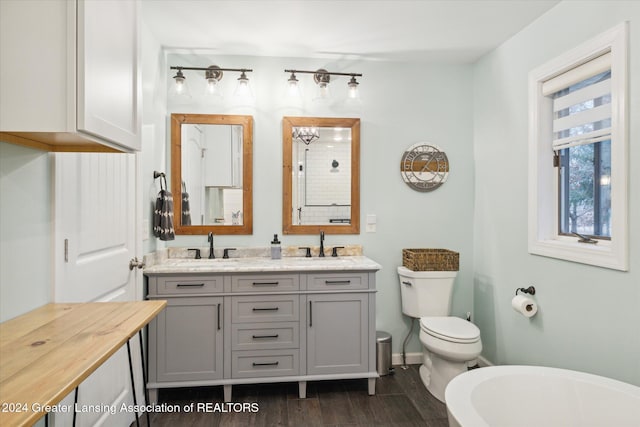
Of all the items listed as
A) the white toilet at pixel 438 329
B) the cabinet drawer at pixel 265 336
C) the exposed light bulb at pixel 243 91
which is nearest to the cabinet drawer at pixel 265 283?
the cabinet drawer at pixel 265 336

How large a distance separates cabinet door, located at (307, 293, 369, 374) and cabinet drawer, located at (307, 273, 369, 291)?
0.18 feet

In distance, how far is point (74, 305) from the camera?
4.55 ft

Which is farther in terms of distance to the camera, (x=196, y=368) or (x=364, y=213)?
(x=364, y=213)

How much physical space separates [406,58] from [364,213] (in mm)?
1340

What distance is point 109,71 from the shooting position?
3.94ft

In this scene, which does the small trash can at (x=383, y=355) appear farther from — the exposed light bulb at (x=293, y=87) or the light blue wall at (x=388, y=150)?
the exposed light bulb at (x=293, y=87)

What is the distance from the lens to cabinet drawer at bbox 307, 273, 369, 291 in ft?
8.08

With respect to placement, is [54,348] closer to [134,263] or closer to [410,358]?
[134,263]

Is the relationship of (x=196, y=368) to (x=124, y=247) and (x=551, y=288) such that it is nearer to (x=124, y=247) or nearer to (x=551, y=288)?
(x=124, y=247)

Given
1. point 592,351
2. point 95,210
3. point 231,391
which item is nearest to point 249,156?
point 95,210

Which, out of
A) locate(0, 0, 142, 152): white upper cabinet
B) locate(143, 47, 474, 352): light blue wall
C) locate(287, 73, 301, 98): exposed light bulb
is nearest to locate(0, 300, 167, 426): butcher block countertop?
locate(0, 0, 142, 152): white upper cabinet

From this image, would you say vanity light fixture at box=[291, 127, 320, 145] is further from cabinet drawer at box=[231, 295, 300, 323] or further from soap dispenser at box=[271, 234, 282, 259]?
cabinet drawer at box=[231, 295, 300, 323]

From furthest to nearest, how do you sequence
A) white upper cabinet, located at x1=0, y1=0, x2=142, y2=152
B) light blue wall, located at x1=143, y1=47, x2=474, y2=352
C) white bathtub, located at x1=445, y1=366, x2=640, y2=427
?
light blue wall, located at x1=143, y1=47, x2=474, y2=352
white bathtub, located at x1=445, y1=366, x2=640, y2=427
white upper cabinet, located at x1=0, y1=0, x2=142, y2=152

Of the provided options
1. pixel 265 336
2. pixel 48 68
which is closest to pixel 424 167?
pixel 265 336
